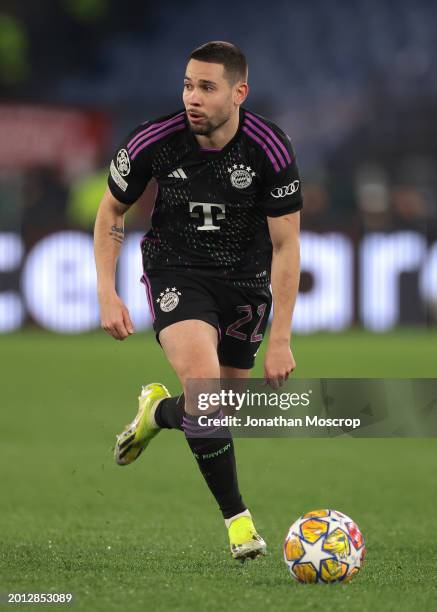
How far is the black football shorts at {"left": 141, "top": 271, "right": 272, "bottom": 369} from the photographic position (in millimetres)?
5582

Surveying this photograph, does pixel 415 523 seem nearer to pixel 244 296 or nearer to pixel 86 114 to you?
pixel 244 296

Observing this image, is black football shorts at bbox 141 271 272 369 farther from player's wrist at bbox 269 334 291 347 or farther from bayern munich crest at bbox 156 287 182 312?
player's wrist at bbox 269 334 291 347

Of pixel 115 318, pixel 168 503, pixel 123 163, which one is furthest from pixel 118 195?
pixel 168 503

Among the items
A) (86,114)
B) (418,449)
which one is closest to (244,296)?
(418,449)

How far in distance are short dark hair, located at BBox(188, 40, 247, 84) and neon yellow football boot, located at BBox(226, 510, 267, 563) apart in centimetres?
175

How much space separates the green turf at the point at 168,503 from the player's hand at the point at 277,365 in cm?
71

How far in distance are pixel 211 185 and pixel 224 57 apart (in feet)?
1.80

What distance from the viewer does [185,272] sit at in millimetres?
5691

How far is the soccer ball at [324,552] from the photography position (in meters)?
4.73

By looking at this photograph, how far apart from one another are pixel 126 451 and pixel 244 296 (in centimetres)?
107

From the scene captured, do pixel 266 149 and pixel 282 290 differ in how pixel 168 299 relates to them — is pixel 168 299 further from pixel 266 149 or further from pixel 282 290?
pixel 266 149

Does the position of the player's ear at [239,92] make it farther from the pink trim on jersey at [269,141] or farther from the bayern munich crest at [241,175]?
the bayern munich crest at [241,175]

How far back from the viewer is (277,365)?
17.3ft

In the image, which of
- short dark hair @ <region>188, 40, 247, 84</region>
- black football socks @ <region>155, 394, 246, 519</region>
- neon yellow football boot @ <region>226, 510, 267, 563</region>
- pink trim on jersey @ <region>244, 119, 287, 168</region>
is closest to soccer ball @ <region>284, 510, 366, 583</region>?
neon yellow football boot @ <region>226, 510, 267, 563</region>
